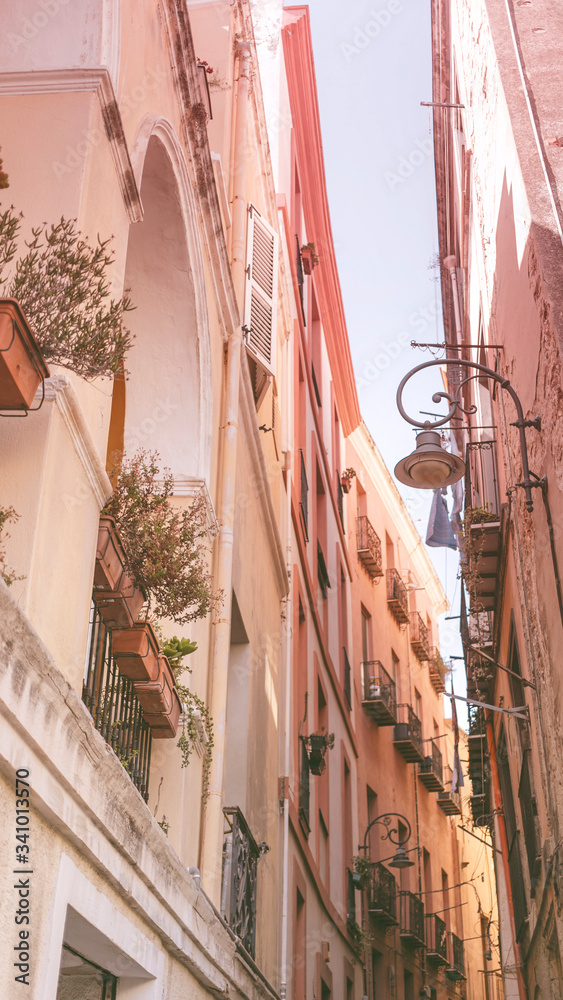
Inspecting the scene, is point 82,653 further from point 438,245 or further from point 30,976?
point 438,245

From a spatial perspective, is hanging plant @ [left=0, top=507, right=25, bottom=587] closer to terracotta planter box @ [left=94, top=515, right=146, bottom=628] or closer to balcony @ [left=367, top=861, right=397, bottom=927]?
terracotta planter box @ [left=94, top=515, right=146, bottom=628]

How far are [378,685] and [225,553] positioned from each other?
13958 mm

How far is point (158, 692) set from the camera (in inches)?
225

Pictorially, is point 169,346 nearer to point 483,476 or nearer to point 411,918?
point 483,476

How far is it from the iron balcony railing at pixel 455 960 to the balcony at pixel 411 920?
3334 mm

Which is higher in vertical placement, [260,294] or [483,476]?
[260,294]

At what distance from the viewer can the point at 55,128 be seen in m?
4.87

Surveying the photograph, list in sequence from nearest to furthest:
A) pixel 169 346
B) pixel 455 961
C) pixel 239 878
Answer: pixel 239 878, pixel 169 346, pixel 455 961

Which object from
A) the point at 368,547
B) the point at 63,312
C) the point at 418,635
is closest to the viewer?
the point at 63,312

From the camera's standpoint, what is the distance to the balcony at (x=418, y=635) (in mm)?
27125

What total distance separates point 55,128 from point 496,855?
50.0 ft

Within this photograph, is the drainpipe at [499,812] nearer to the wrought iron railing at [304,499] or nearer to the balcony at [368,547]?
the wrought iron railing at [304,499]

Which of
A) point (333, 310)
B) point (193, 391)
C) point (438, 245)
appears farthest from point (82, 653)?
point (333, 310)

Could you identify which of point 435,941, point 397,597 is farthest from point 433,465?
point 435,941
